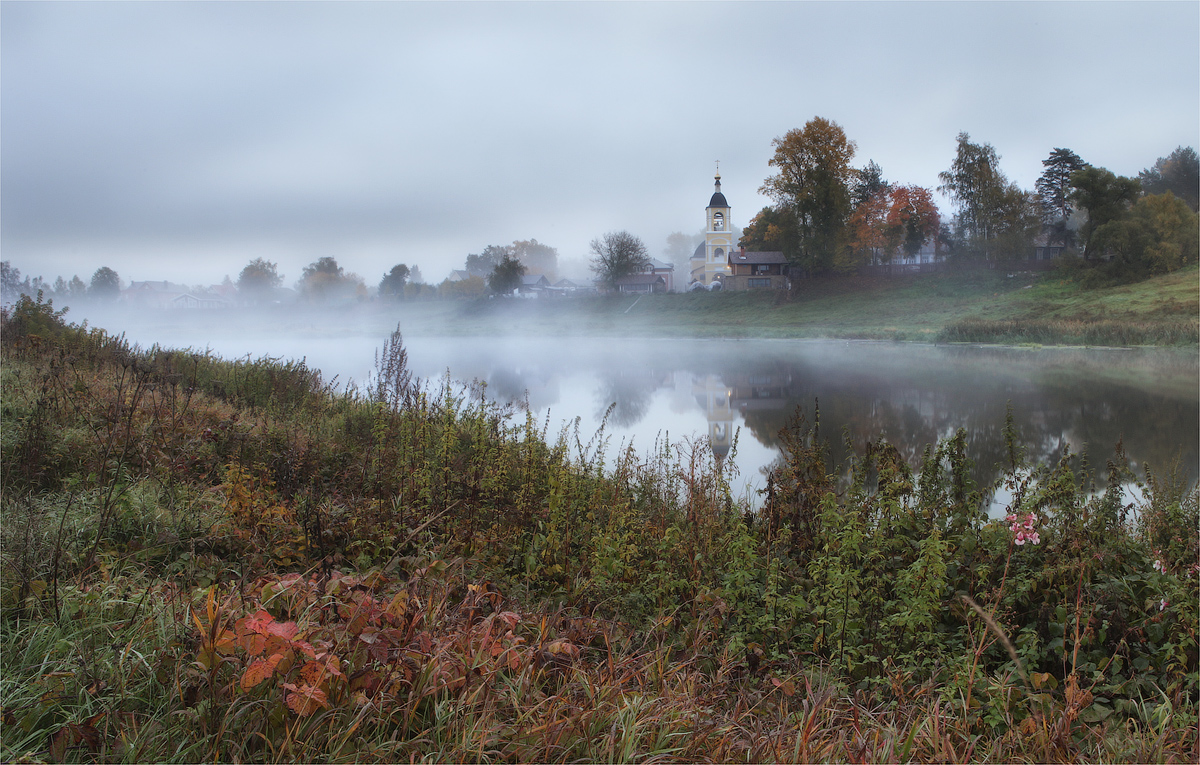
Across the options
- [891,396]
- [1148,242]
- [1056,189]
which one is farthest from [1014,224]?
[891,396]

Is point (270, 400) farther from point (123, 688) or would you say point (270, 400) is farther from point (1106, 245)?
point (1106, 245)

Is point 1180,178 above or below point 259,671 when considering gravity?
above

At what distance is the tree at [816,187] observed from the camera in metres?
50.2

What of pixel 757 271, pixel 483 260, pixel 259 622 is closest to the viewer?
pixel 259 622

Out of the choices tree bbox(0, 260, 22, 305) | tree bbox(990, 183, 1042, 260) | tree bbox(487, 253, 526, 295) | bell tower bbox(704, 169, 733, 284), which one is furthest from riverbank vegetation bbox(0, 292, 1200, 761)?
bell tower bbox(704, 169, 733, 284)

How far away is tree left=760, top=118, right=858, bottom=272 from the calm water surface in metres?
24.4

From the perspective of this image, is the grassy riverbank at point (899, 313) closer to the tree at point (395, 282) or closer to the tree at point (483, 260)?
the tree at point (395, 282)

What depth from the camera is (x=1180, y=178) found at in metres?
53.1

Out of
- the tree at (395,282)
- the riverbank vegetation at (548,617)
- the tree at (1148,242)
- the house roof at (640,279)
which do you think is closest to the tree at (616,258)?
the house roof at (640,279)

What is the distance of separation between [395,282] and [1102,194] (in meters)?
57.1

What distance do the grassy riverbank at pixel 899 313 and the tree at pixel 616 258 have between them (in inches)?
207

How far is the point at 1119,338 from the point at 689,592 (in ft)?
91.4

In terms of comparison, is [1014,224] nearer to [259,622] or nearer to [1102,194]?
[1102,194]

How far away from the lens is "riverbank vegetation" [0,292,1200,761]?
7.63 feet
